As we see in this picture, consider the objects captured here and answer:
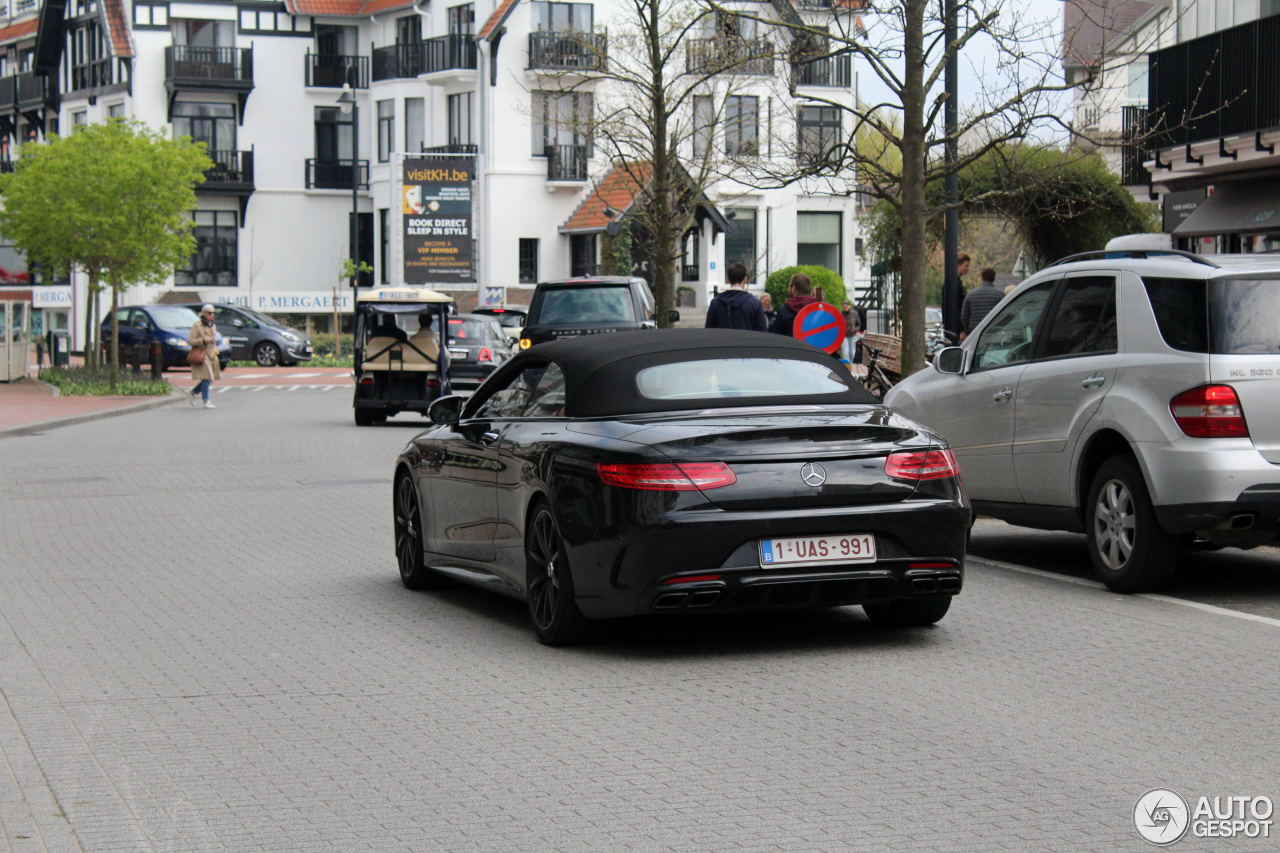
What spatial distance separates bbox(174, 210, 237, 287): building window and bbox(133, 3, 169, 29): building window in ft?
22.5

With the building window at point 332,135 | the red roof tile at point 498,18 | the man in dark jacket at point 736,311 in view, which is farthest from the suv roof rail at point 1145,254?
the building window at point 332,135

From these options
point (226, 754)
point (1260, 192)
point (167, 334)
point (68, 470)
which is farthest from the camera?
point (167, 334)

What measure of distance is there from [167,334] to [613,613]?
149 ft

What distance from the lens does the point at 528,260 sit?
205 ft

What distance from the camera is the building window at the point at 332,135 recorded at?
227 feet

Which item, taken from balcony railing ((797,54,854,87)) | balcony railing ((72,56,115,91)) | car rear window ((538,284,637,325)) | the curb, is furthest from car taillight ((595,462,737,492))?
balcony railing ((72,56,115,91))

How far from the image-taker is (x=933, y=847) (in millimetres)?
5219

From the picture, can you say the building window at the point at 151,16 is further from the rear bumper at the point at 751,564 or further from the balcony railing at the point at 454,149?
the rear bumper at the point at 751,564

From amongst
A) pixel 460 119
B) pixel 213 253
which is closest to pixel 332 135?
pixel 213 253

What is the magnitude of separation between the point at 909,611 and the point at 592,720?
2.43 m

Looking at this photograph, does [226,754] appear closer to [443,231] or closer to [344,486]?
[344,486]

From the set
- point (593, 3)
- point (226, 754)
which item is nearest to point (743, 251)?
point (593, 3)

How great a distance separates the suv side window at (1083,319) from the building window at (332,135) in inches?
2364

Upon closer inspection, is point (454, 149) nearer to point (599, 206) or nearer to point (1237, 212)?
point (599, 206)
